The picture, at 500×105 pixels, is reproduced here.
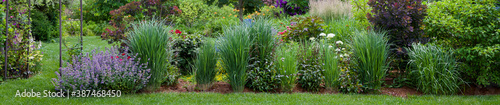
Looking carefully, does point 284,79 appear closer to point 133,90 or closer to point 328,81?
point 328,81

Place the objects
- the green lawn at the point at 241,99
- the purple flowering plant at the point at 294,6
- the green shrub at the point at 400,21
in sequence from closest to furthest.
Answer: the green lawn at the point at 241,99 → the green shrub at the point at 400,21 → the purple flowering plant at the point at 294,6

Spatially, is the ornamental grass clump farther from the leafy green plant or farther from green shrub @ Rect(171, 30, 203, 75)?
the leafy green plant

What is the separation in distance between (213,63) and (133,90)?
1113 millimetres

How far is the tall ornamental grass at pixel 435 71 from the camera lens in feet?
16.5

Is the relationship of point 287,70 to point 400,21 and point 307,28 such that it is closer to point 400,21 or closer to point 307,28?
point 307,28

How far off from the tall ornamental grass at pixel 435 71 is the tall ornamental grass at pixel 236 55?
2326mm

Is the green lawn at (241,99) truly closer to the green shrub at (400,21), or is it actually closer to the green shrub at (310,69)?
the green shrub at (310,69)

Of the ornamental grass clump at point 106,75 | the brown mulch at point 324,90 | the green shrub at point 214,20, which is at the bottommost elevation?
the brown mulch at point 324,90

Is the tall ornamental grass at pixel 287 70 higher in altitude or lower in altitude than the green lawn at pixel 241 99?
higher

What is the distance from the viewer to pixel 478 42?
5484 mm

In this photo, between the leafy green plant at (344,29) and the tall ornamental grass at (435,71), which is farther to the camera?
the leafy green plant at (344,29)

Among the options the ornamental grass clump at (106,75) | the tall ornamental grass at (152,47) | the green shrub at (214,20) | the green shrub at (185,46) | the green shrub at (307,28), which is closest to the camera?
the ornamental grass clump at (106,75)

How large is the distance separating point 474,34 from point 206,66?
3.80m

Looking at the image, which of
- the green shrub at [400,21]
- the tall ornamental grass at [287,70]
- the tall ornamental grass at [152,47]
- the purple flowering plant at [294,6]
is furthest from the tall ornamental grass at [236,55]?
the purple flowering plant at [294,6]
